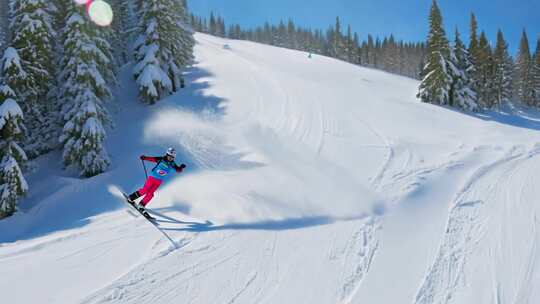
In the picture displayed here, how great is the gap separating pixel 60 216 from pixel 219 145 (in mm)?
6754

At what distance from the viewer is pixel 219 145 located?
15.3m

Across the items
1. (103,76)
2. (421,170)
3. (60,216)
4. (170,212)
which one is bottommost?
(60,216)

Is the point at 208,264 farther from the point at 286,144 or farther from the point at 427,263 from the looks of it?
the point at 286,144

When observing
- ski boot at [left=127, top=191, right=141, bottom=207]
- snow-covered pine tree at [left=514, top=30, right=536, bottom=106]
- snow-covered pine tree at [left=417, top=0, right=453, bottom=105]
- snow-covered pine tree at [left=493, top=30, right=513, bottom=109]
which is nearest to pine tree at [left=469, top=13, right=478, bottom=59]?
snow-covered pine tree at [left=493, top=30, right=513, bottom=109]

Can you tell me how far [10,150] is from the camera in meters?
12.5

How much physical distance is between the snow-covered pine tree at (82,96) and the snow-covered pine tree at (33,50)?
0.67 metres

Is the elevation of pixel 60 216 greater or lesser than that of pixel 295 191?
lesser

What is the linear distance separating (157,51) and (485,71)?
42143mm

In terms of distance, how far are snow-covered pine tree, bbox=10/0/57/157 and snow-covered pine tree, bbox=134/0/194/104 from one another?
584 centimetres

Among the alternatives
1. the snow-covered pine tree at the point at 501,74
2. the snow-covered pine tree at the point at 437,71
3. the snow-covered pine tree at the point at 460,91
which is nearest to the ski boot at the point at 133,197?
the snow-covered pine tree at the point at 437,71

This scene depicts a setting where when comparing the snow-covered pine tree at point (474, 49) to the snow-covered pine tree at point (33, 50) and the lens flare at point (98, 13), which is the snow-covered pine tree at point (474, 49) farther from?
the snow-covered pine tree at point (33, 50)

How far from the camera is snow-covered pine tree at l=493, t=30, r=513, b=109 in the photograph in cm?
4578

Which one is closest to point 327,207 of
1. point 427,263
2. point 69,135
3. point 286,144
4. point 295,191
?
point 295,191

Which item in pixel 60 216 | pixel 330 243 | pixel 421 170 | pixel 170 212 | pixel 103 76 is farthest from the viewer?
pixel 103 76
